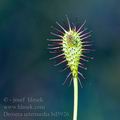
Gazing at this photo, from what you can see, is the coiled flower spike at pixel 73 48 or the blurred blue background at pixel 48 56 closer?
the coiled flower spike at pixel 73 48

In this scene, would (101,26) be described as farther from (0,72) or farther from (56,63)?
(0,72)

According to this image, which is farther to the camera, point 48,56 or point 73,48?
point 48,56

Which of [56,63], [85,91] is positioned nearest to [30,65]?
[56,63]

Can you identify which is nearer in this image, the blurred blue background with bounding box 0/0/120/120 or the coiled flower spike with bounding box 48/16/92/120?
the coiled flower spike with bounding box 48/16/92/120
